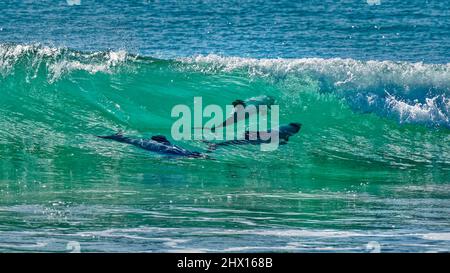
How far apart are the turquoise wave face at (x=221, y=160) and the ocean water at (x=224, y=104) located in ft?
0.11

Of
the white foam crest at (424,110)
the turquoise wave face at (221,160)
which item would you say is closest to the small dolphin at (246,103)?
the turquoise wave face at (221,160)

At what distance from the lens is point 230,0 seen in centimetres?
2303

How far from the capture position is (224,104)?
18578 millimetres

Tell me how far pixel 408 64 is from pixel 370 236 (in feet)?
33.3

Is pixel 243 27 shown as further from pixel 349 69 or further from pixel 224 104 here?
pixel 224 104

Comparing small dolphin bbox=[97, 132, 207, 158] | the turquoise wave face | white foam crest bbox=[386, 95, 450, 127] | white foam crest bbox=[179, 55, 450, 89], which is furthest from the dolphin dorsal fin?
white foam crest bbox=[386, 95, 450, 127]

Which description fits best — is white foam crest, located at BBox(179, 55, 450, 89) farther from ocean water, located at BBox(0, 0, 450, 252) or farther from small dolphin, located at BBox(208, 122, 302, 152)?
small dolphin, located at BBox(208, 122, 302, 152)

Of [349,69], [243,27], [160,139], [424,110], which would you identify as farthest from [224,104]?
[243,27]

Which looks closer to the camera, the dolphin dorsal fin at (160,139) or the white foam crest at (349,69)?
the dolphin dorsal fin at (160,139)

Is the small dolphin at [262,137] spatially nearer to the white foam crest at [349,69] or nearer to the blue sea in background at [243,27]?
the white foam crest at [349,69]

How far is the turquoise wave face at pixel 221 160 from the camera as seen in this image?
1065cm
